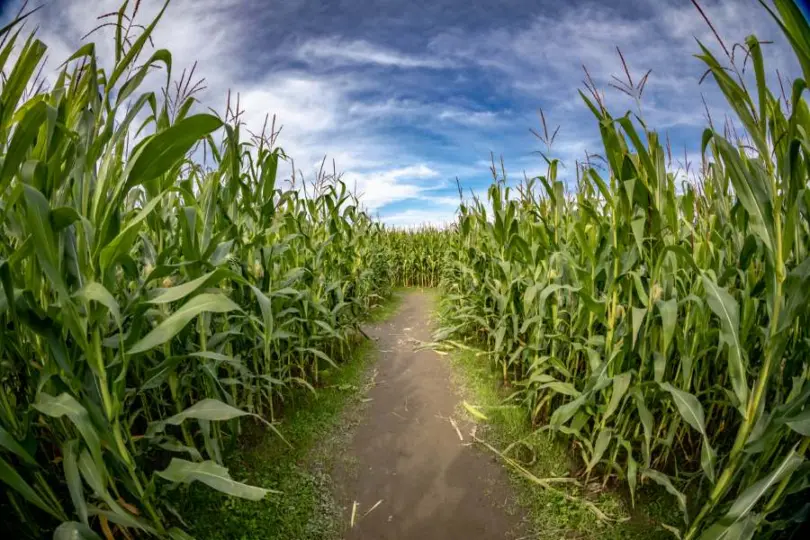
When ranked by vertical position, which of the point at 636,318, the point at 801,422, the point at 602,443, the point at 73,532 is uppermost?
the point at 636,318

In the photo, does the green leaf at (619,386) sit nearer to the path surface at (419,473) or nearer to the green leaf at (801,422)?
the green leaf at (801,422)

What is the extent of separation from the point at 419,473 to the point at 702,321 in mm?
2022

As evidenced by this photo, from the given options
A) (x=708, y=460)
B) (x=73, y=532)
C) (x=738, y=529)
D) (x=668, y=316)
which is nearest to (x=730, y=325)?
(x=668, y=316)

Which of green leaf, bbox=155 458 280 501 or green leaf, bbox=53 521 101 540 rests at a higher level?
green leaf, bbox=155 458 280 501

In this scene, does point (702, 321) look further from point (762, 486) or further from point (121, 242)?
point (121, 242)

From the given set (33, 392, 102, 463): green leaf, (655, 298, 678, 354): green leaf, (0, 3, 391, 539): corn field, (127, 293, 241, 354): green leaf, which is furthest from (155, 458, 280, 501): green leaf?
(655, 298, 678, 354): green leaf

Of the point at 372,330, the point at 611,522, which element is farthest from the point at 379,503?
the point at 372,330

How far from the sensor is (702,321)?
230 cm

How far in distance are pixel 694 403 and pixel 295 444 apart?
104 inches

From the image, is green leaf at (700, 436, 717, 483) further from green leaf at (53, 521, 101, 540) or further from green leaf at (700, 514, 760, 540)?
green leaf at (53, 521, 101, 540)

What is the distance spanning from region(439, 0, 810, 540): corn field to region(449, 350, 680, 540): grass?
0.34ft

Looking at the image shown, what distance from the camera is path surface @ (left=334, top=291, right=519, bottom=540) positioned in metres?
2.50

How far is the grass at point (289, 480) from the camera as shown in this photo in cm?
238

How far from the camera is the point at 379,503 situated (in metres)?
2.69
